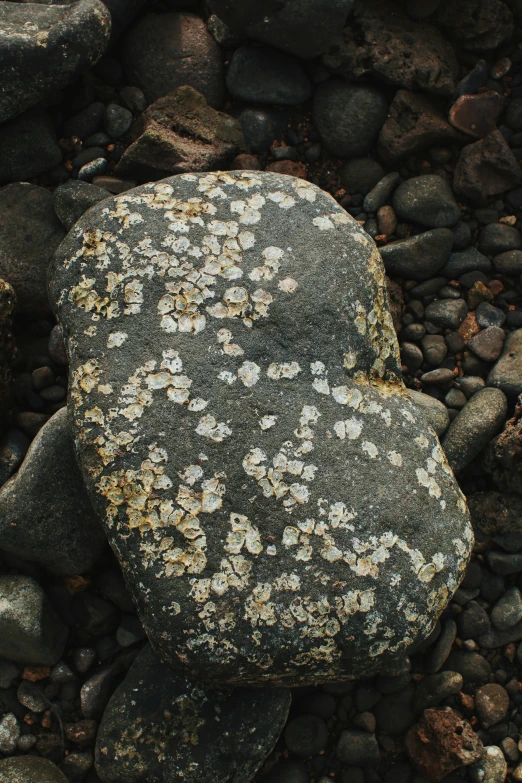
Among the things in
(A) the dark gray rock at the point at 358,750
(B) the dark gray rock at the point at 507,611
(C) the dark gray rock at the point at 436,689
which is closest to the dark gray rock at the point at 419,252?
(B) the dark gray rock at the point at 507,611

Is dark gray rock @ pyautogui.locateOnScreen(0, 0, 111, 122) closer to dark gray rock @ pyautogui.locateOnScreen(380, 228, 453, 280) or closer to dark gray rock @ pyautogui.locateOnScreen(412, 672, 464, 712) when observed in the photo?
dark gray rock @ pyautogui.locateOnScreen(380, 228, 453, 280)

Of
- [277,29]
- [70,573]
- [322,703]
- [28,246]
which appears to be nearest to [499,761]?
[322,703]

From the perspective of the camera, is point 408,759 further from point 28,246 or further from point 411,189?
point 28,246

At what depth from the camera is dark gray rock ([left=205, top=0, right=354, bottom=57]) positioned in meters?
3.47

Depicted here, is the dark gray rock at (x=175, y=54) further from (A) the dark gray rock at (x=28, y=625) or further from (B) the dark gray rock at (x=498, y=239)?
(A) the dark gray rock at (x=28, y=625)

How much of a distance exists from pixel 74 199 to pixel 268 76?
1.16m

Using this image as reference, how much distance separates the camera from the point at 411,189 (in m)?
3.76

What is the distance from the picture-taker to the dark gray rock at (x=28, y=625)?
3.23m

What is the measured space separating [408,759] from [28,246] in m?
2.92

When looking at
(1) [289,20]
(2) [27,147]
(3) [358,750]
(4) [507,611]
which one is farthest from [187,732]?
(1) [289,20]

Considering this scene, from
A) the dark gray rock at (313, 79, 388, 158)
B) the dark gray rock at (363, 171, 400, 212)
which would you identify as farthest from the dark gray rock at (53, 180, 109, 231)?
the dark gray rock at (363, 171, 400, 212)

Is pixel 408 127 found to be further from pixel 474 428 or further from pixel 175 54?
pixel 474 428

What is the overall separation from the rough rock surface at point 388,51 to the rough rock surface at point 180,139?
0.63 m

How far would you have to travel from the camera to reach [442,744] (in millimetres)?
3158
